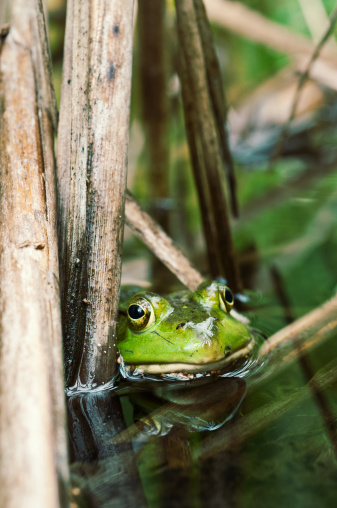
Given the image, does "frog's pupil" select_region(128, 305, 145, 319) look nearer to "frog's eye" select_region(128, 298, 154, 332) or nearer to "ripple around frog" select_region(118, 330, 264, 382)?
"frog's eye" select_region(128, 298, 154, 332)

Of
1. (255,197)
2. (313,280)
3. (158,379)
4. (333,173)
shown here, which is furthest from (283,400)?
(333,173)

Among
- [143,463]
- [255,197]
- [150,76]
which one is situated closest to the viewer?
[143,463]

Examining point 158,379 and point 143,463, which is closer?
point 143,463

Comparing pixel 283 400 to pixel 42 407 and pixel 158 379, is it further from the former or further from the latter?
pixel 42 407

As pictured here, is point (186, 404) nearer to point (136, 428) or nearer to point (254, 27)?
point (136, 428)

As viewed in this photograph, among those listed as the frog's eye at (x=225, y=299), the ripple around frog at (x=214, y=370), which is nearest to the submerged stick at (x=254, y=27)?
the frog's eye at (x=225, y=299)

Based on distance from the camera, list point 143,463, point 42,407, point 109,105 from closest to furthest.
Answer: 1. point 42,407
2. point 143,463
3. point 109,105

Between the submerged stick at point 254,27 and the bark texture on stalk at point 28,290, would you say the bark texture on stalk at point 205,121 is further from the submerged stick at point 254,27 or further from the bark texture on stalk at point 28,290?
the submerged stick at point 254,27

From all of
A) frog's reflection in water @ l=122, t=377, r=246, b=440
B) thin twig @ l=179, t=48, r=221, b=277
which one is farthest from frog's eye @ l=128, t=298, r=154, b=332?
thin twig @ l=179, t=48, r=221, b=277
